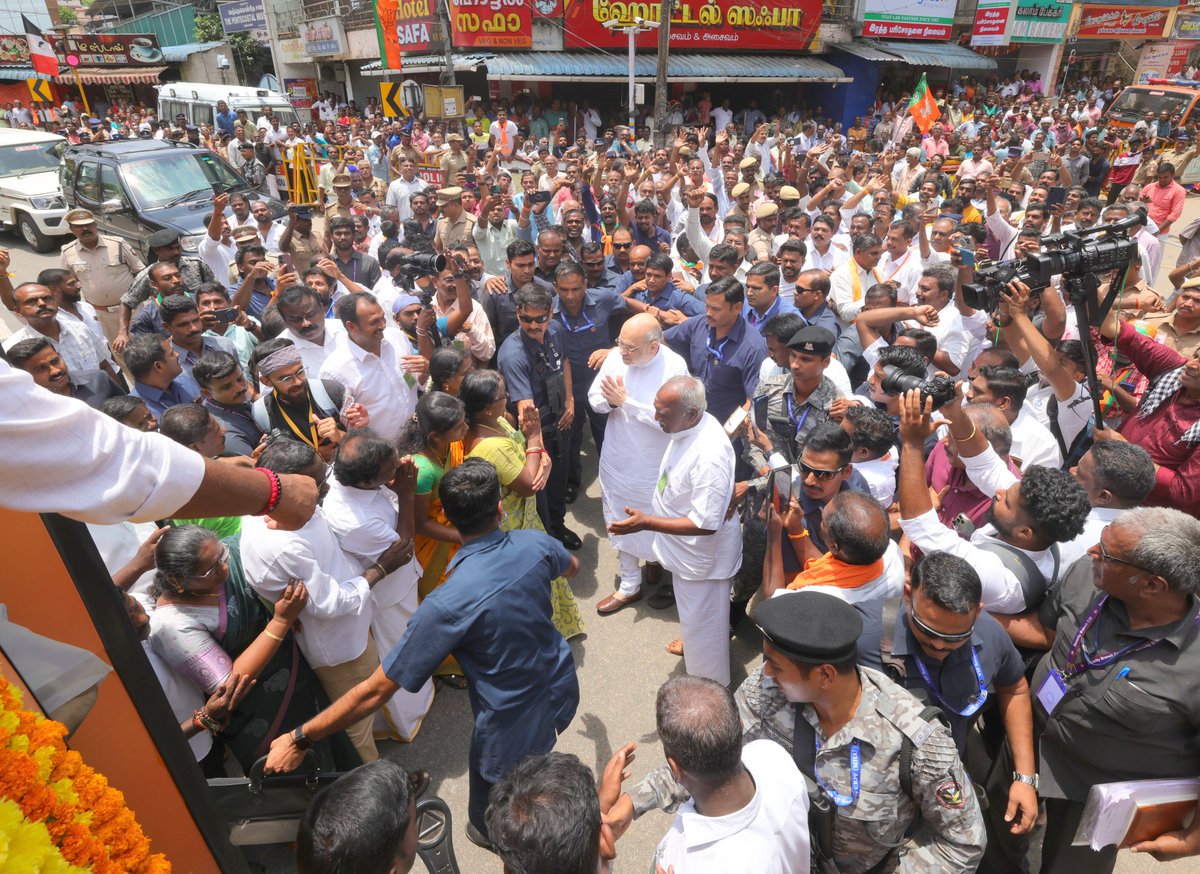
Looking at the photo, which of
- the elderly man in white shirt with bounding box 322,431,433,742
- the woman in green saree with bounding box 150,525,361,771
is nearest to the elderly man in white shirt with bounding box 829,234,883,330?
the elderly man in white shirt with bounding box 322,431,433,742

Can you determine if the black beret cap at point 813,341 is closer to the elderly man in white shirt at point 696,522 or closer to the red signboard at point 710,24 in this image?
the elderly man in white shirt at point 696,522

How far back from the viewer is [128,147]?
1034 cm

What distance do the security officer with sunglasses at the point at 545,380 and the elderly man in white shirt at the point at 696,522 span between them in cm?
120

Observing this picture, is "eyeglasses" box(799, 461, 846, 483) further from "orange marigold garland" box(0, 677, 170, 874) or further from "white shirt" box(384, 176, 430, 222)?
"white shirt" box(384, 176, 430, 222)

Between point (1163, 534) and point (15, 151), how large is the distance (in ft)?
57.7

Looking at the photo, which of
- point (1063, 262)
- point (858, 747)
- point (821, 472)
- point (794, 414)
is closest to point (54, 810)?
point (858, 747)

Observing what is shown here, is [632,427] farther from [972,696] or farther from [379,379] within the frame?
[972,696]

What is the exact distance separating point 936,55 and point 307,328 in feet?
91.6

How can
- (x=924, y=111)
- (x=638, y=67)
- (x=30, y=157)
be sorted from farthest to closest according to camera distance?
(x=638, y=67) → (x=30, y=157) → (x=924, y=111)

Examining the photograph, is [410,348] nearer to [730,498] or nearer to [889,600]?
[730,498]

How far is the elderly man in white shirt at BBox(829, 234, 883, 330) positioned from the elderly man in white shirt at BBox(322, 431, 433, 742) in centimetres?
417

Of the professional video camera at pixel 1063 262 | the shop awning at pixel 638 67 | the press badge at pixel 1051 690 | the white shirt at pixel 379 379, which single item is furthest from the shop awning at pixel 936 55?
the press badge at pixel 1051 690

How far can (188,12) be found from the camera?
35.8 meters

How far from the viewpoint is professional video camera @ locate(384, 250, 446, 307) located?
503cm
